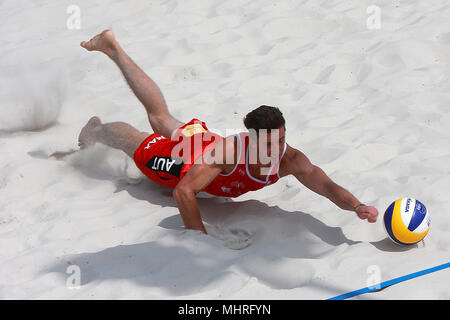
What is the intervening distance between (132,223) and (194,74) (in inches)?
83.6

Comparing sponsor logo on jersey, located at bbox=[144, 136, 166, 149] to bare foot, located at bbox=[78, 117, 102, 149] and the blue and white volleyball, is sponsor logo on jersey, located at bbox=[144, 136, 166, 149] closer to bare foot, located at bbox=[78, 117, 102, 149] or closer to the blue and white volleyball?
bare foot, located at bbox=[78, 117, 102, 149]

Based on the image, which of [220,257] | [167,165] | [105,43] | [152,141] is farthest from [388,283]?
[105,43]

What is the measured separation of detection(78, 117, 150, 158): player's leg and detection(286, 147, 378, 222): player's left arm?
46.1 inches

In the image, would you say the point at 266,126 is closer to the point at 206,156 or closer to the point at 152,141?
the point at 206,156

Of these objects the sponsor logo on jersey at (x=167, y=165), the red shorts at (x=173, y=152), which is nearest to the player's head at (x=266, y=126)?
the red shorts at (x=173, y=152)

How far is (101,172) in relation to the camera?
4.38m

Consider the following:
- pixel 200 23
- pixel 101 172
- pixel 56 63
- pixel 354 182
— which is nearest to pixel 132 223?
pixel 101 172

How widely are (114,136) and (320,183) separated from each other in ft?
Result: 5.13

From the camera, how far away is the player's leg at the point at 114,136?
4254mm

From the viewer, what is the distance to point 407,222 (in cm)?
307

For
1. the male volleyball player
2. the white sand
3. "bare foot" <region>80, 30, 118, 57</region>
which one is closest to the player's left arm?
the male volleyball player

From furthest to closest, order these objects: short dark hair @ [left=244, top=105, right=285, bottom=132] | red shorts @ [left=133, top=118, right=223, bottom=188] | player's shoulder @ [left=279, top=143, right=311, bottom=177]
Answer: red shorts @ [left=133, top=118, right=223, bottom=188] → player's shoulder @ [left=279, top=143, right=311, bottom=177] → short dark hair @ [left=244, top=105, right=285, bottom=132]

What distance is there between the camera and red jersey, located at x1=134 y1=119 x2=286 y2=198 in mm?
3604

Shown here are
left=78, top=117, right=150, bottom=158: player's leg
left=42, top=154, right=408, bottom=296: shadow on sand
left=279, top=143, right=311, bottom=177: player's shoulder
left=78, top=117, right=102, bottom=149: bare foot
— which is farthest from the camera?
left=78, top=117, right=102, bottom=149: bare foot
